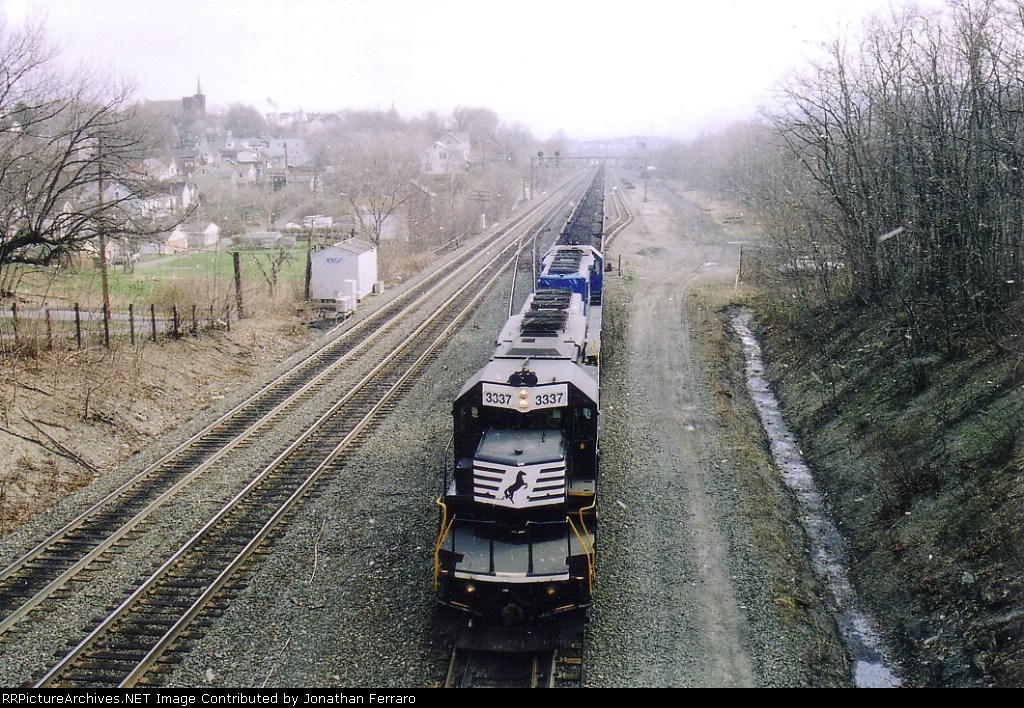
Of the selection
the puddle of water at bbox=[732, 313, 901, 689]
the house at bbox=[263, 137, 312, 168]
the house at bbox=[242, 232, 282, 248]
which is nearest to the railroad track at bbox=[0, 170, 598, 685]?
the puddle of water at bbox=[732, 313, 901, 689]

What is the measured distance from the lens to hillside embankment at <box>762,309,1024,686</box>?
1038 cm

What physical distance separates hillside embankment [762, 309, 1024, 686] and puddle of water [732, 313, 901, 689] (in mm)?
243

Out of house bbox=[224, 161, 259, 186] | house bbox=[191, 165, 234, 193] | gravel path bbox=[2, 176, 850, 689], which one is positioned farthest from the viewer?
house bbox=[224, 161, 259, 186]

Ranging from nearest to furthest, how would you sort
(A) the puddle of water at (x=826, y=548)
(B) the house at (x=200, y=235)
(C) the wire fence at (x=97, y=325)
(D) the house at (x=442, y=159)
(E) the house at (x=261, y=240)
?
1. (A) the puddle of water at (x=826, y=548)
2. (C) the wire fence at (x=97, y=325)
3. (E) the house at (x=261, y=240)
4. (B) the house at (x=200, y=235)
5. (D) the house at (x=442, y=159)

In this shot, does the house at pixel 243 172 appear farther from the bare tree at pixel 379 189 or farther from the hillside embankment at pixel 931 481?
the hillside embankment at pixel 931 481

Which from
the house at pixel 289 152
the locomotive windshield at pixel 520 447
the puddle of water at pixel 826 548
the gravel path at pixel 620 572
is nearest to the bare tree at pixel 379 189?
the gravel path at pixel 620 572

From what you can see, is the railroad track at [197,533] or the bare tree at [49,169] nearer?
the railroad track at [197,533]

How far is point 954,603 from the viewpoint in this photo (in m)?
10.9

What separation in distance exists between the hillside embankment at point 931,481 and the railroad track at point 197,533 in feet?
33.5

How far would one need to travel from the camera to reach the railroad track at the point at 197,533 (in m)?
10.3

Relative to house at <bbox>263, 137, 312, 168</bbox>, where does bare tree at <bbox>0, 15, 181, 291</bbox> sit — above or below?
below

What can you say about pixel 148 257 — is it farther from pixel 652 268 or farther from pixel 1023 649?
pixel 1023 649

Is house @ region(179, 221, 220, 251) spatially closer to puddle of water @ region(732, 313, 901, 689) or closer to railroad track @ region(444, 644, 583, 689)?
puddle of water @ region(732, 313, 901, 689)
